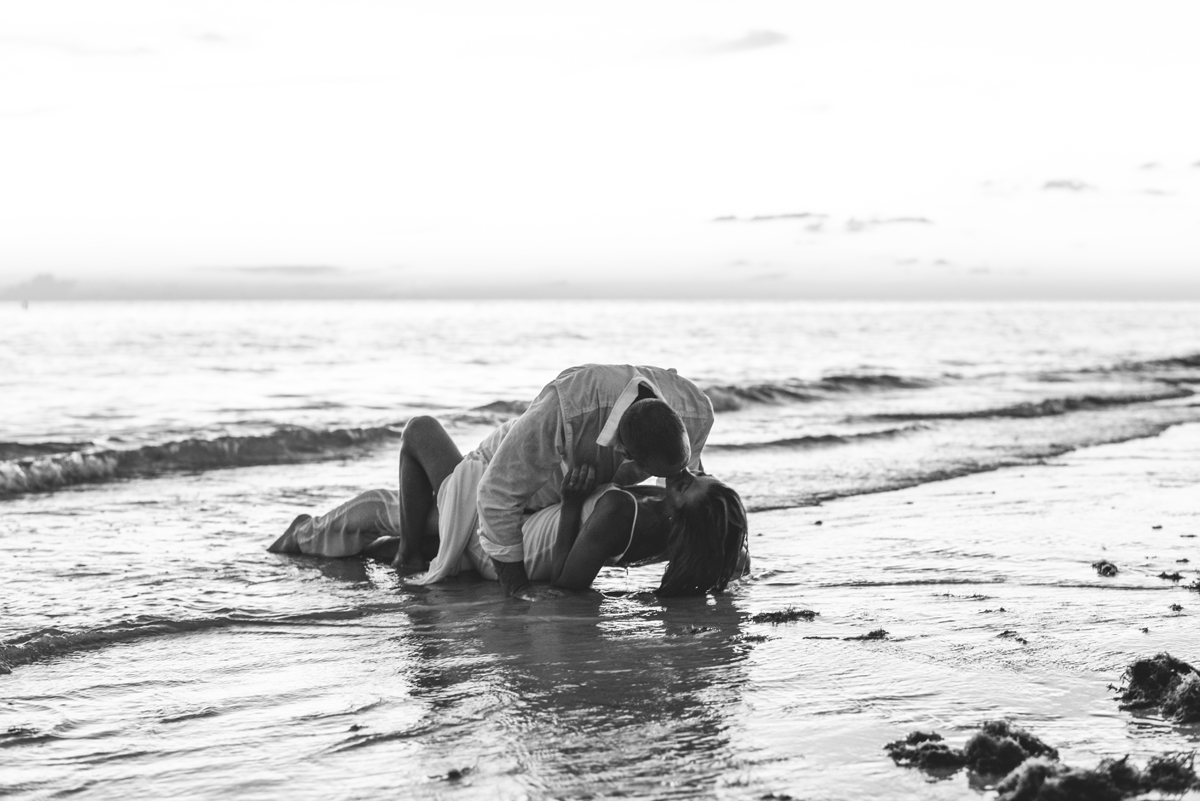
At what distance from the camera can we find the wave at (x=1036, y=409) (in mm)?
14938

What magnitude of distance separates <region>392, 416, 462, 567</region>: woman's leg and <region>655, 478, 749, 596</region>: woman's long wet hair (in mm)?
1209

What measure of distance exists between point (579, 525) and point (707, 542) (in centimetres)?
52

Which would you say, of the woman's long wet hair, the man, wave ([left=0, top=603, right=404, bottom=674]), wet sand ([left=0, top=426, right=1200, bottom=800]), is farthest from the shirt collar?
wave ([left=0, top=603, right=404, bottom=674])

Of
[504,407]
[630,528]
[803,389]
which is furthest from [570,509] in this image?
[803,389]

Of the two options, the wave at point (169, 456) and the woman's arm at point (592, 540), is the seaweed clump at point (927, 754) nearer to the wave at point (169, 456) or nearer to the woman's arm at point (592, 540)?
the woman's arm at point (592, 540)

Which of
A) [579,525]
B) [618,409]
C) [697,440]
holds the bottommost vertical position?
[579,525]

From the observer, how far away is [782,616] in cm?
423

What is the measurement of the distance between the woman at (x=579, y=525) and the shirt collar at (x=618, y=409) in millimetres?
253

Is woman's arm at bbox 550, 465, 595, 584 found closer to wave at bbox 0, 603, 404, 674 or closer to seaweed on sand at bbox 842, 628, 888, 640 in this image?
wave at bbox 0, 603, 404, 674

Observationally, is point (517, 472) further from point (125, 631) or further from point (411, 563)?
point (125, 631)

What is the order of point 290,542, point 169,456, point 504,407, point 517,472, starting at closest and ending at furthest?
point 517,472, point 290,542, point 169,456, point 504,407

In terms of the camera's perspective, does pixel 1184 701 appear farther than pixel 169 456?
No

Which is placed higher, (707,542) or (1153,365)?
(1153,365)

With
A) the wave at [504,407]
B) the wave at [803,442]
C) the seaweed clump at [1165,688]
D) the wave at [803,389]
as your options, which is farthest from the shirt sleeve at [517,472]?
the wave at [803,389]
